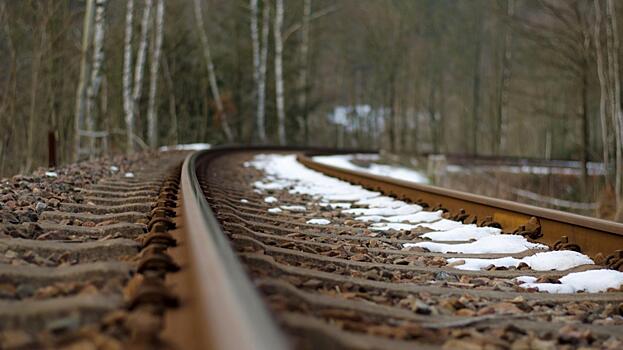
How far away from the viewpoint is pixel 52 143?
9.69 m

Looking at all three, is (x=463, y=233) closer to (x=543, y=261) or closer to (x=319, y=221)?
(x=543, y=261)

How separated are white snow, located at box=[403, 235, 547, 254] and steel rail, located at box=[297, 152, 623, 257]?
0.67 feet

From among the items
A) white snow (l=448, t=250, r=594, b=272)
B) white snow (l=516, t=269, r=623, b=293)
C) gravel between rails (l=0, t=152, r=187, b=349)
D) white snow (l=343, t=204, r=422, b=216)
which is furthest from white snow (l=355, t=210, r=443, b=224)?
white snow (l=516, t=269, r=623, b=293)

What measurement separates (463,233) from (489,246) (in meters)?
0.46

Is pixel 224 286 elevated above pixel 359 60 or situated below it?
below

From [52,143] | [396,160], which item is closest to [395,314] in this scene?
[52,143]

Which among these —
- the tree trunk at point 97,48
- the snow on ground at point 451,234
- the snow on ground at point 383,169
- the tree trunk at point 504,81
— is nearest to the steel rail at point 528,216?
Result: the snow on ground at point 451,234

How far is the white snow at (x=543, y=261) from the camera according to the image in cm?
357

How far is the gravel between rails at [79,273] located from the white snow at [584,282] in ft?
6.57

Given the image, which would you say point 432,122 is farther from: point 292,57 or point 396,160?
point 396,160

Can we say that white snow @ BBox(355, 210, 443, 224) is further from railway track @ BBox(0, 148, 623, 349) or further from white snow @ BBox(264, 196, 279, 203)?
white snow @ BBox(264, 196, 279, 203)

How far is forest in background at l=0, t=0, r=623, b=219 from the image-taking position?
14.0m

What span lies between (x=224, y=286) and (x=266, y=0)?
2733cm

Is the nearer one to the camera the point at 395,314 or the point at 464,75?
the point at 395,314
